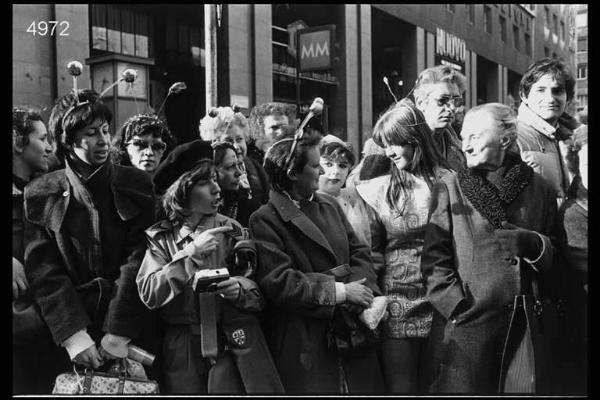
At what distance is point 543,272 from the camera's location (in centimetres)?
306

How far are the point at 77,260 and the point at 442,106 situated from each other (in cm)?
237

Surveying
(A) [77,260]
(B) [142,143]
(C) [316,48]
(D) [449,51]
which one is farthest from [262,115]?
(D) [449,51]

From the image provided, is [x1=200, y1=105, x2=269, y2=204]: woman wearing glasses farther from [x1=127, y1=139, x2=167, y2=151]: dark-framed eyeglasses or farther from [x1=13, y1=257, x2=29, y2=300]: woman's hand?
[x1=13, y1=257, x2=29, y2=300]: woman's hand

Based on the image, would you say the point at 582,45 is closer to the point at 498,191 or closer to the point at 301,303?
the point at 498,191

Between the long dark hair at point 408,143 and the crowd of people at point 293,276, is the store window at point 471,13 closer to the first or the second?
the long dark hair at point 408,143

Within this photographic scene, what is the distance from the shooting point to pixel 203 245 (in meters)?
2.97

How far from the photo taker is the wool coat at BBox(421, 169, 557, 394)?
9.98ft

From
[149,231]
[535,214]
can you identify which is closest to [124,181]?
[149,231]

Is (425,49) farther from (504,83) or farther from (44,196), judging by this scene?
(44,196)

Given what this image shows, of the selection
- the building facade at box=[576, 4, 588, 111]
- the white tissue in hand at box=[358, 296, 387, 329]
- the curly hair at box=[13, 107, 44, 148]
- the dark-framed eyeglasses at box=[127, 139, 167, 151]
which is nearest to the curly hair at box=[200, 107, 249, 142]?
the dark-framed eyeglasses at box=[127, 139, 167, 151]

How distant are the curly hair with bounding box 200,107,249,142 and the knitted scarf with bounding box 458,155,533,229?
1871 millimetres

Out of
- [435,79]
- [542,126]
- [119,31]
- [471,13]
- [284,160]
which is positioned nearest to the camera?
[284,160]

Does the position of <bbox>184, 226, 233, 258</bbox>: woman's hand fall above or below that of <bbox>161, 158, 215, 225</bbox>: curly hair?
below

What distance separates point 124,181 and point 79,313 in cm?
70
